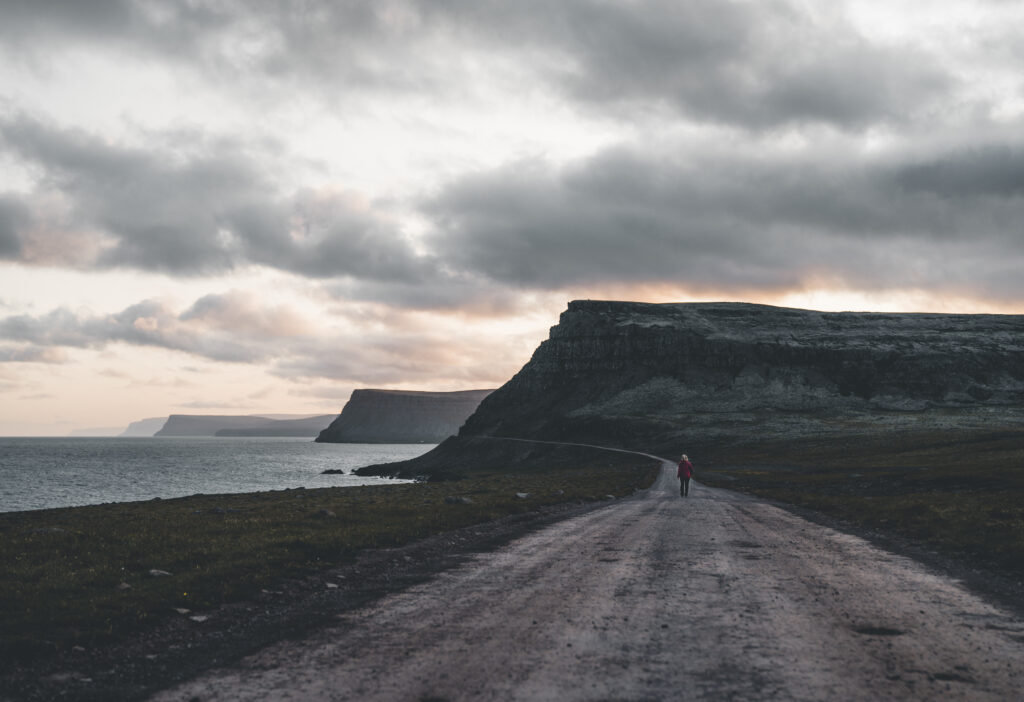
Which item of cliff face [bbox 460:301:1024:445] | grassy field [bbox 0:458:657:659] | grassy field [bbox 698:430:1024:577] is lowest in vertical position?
grassy field [bbox 698:430:1024:577]

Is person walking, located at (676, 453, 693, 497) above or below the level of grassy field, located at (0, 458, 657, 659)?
below

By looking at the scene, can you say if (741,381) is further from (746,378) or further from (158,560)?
(158,560)

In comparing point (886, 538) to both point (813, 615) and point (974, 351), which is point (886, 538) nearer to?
point (813, 615)

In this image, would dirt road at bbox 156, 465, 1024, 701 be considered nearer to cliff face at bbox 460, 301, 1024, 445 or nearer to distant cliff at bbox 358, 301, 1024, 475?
distant cliff at bbox 358, 301, 1024, 475

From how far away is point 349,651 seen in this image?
31.8 feet

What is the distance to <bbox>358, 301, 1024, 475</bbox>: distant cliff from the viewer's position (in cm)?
14400

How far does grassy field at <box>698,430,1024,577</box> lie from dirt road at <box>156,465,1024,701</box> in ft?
17.1

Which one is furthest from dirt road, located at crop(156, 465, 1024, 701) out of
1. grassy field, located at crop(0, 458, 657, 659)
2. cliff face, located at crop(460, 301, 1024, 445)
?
cliff face, located at crop(460, 301, 1024, 445)

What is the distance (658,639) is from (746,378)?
170100mm

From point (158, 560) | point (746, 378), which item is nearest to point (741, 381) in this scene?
point (746, 378)

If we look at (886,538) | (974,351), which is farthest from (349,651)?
(974,351)

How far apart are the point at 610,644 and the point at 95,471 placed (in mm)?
137370

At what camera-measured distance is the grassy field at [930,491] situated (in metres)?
20.8

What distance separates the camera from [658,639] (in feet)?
32.7
